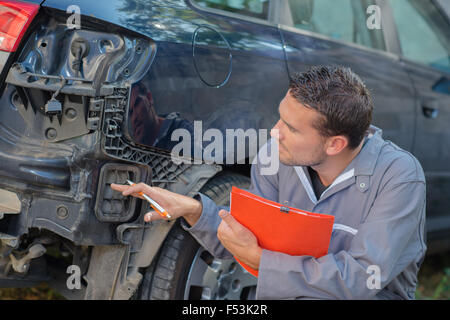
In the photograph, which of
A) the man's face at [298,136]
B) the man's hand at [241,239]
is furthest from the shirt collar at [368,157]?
the man's hand at [241,239]

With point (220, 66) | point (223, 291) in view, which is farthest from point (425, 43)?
point (223, 291)

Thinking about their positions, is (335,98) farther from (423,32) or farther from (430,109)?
(423,32)

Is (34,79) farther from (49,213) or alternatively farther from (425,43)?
(425,43)

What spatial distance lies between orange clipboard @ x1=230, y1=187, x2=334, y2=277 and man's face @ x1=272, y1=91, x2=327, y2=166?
271 millimetres

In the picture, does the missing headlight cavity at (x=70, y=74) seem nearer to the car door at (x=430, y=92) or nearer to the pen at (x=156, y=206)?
the pen at (x=156, y=206)

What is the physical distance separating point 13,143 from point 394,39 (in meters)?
2.45

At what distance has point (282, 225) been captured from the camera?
6.53 feet

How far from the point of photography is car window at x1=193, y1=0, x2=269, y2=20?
267 centimetres

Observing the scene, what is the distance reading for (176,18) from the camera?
2393 millimetres

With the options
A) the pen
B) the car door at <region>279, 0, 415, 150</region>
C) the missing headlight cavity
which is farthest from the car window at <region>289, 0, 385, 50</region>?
the pen

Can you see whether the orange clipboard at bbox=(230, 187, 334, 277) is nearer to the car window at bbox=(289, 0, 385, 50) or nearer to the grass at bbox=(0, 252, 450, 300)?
the car window at bbox=(289, 0, 385, 50)

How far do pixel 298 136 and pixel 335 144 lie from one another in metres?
0.14

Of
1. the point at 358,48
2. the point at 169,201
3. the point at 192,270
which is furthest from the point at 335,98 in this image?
the point at 358,48

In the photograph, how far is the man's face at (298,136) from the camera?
6.91 feet
